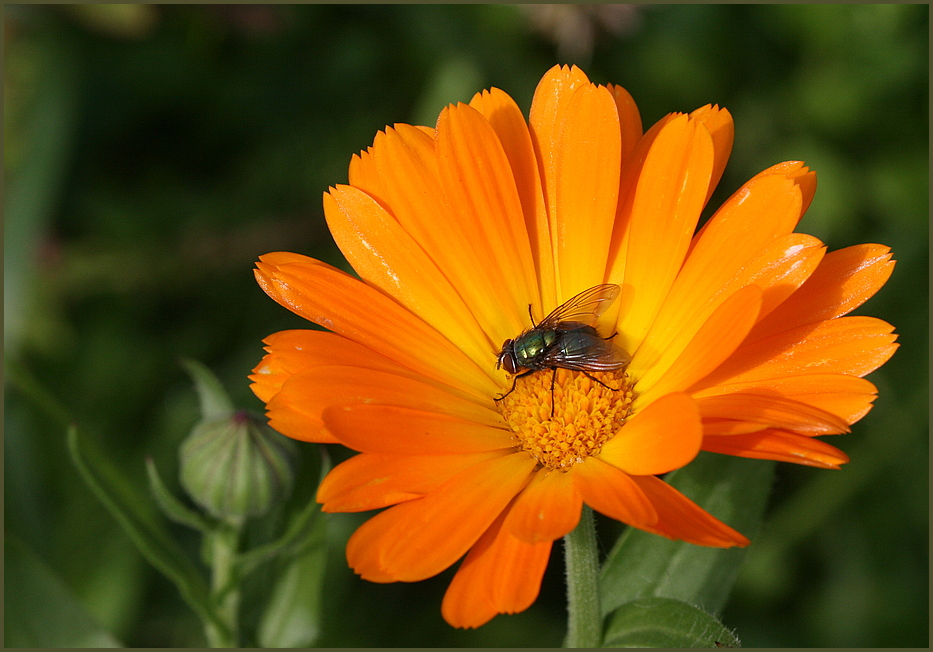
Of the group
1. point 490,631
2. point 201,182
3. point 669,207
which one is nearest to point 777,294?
point 669,207

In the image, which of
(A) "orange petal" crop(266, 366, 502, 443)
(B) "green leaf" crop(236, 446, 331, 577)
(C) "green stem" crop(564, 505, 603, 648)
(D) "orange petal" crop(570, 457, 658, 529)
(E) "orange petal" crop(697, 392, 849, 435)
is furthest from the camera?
(B) "green leaf" crop(236, 446, 331, 577)

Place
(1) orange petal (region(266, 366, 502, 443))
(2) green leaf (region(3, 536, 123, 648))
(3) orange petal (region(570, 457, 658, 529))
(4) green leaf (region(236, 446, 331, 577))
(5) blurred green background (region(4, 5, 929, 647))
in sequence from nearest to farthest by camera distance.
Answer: (3) orange petal (region(570, 457, 658, 529)) → (1) orange petal (region(266, 366, 502, 443)) → (4) green leaf (region(236, 446, 331, 577)) → (2) green leaf (region(3, 536, 123, 648)) → (5) blurred green background (region(4, 5, 929, 647))

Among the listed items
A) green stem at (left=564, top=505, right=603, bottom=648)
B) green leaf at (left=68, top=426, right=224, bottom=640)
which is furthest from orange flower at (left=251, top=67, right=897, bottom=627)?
green leaf at (left=68, top=426, right=224, bottom=640)

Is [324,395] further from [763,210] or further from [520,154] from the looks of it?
[763,210]

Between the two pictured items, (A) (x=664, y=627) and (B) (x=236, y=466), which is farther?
(B) (x=236, y=466)

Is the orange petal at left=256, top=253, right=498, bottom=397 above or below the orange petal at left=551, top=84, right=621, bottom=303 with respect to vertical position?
below

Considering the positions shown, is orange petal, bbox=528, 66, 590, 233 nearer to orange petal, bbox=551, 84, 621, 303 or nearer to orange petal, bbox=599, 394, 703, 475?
orange petal, bbox=551, 84, 621, 303

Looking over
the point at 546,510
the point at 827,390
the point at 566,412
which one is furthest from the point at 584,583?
the point at 827,390

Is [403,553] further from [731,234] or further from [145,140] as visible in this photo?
[145,140]
